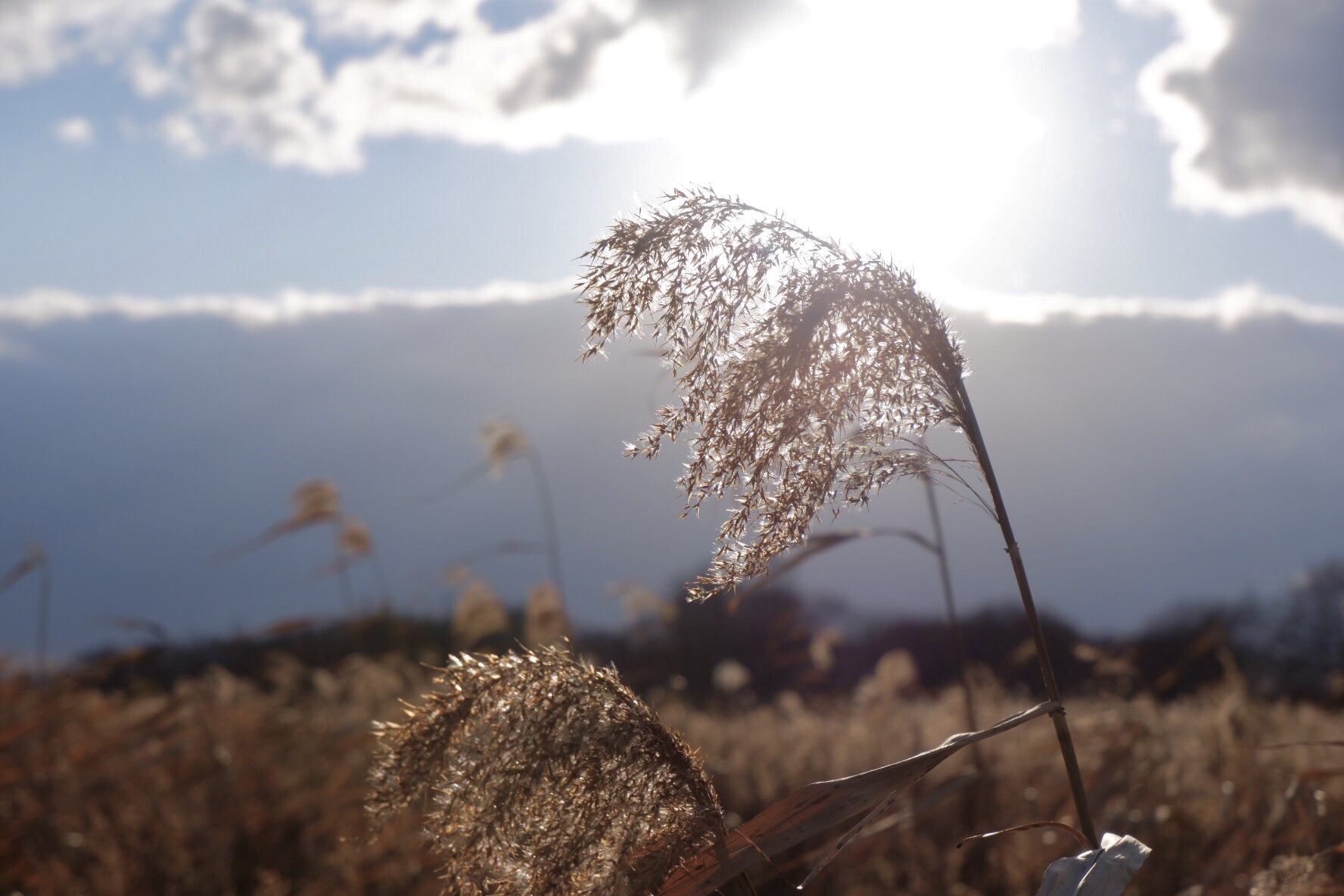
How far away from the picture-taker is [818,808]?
Result: 100 cm

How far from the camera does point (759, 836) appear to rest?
1010 mm

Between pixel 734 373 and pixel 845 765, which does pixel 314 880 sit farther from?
pixel 734 373

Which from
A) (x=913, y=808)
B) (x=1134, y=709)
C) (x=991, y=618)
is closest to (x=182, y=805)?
(x=913, y=808)

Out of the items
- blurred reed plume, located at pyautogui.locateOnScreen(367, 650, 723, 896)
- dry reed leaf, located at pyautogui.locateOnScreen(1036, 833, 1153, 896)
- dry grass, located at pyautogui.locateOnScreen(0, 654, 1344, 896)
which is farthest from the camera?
dry grass, located at pyautogui.locateOnScreen(0, 654, 1344, 896)

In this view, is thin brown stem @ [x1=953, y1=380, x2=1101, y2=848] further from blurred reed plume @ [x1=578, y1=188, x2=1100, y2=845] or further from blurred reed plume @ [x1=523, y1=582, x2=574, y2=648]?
blurred reed plume @ [x1=523, y1=582, x2=574, y2=648]

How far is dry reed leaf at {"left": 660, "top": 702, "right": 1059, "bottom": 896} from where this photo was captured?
3.24 feet

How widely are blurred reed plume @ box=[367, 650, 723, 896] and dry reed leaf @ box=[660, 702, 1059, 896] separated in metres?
0.05

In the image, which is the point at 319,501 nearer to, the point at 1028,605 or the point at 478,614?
the point at 478,614

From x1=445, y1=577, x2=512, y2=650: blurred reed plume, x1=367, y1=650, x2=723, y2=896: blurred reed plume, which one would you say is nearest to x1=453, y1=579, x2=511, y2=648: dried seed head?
x1=445, y1=577, x2=512, y2=650: blurred reed plume

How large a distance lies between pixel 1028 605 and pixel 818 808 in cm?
33

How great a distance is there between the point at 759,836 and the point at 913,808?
0.72 m

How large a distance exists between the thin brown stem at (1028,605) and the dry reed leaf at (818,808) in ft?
0.14

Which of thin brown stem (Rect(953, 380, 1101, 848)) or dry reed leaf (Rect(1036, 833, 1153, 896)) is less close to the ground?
thin brown stem (Rect(953, 380, 1101, 848))

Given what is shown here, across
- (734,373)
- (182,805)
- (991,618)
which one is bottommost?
(991,618)
